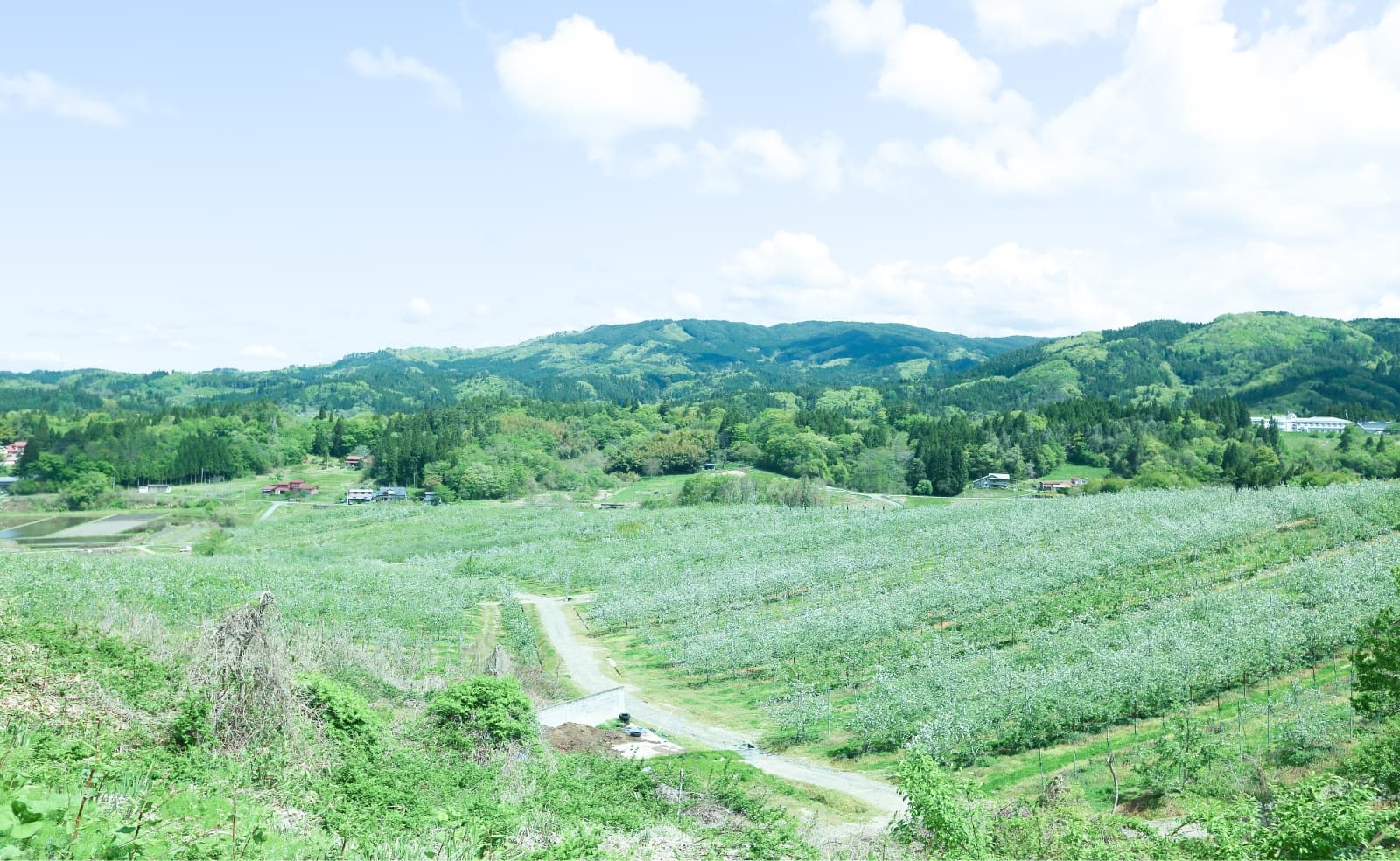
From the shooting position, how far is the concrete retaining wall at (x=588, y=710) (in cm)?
2741

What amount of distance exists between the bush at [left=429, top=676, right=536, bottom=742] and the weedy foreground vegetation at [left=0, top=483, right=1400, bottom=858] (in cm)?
8

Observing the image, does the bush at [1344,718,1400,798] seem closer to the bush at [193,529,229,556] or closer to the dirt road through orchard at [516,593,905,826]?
the dirt road through orchard at [516,593,905,826]

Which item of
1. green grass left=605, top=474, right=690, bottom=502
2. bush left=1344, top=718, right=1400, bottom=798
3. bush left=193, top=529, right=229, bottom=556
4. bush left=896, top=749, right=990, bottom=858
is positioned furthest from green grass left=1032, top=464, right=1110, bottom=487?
bush left=896, top=749, right=990, bottom=858

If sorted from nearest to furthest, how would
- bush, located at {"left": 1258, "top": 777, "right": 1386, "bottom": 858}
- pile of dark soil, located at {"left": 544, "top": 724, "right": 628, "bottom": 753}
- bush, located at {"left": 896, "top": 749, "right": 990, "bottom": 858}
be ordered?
bush, located at {"left": 1258, "top": 777, "right": 1386, "bottom": 858}, bush, located at {"left": 896, "top": 749, "right": 990, "bottom": 858}, pile of dark soil, located at {"left": 544, "top": 724, "right": 628, "bottom": 753}

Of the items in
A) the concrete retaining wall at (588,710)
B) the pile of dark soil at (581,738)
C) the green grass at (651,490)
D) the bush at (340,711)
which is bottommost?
the green grass at (651,490)

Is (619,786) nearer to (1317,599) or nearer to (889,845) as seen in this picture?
(889,845)

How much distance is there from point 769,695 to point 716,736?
5025 mm

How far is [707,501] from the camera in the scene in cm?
11062

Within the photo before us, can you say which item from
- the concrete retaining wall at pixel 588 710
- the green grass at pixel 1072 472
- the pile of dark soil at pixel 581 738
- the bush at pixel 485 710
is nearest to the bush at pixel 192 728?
the bush at pixel 485 710

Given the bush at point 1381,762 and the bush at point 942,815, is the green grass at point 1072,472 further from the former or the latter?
the bush at point 942,815

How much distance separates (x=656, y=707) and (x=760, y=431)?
12720cm

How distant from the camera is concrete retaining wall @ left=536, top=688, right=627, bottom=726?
2741 cm

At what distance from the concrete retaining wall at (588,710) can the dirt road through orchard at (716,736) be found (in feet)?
4.02

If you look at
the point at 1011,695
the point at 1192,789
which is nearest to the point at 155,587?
the point at 1011,695
